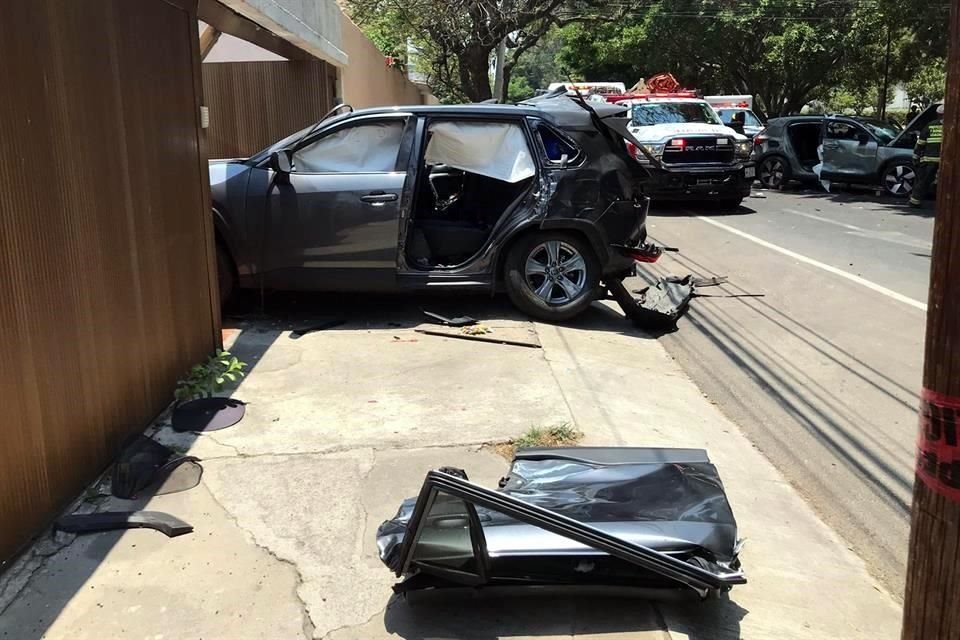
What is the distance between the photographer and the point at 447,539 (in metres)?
3.14

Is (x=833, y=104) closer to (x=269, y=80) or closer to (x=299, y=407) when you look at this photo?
(x=269, y=80)

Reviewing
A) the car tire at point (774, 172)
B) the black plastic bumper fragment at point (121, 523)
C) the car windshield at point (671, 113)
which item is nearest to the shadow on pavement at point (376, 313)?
the black plastic bumper fragment at point (121, 523)

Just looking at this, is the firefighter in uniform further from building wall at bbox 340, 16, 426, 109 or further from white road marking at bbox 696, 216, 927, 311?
building wall at bbox 340, 16, 426, 109

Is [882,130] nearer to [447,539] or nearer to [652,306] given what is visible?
[652,306]

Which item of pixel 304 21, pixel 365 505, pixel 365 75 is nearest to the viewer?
pixel 365 505

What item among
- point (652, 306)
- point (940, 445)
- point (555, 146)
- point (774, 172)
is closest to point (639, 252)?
point (652, 306)

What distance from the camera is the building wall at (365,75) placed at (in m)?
15.6

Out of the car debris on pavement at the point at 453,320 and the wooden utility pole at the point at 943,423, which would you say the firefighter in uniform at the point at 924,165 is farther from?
the wooden utility pole at the point at 943,423

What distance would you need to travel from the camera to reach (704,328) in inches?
307

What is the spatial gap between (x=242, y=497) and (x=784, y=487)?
9.36ft

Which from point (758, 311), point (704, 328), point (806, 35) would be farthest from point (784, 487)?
point (806, 35)

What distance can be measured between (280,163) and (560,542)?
496 centimetres

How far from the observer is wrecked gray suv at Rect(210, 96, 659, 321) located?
7.30 m

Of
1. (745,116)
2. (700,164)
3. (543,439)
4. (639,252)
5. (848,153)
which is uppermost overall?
(745,116)
